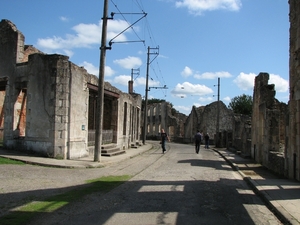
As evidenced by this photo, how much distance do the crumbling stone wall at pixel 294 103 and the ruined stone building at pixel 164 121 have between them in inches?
1699

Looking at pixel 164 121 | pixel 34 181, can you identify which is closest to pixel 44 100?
pixel 34 181

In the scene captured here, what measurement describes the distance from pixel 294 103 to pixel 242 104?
65.7 meters

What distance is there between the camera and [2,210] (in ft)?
20.9

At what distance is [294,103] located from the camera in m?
11.8

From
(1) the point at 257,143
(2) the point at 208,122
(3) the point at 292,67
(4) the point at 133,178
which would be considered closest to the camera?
(4) the point at 133,178

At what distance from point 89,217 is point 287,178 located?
8.19 meters

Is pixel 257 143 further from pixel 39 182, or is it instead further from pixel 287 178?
pixel 39 182

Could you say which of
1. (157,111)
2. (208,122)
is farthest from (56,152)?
(157,111)

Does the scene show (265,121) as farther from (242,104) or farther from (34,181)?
(242,104)

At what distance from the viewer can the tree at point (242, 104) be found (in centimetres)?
7403

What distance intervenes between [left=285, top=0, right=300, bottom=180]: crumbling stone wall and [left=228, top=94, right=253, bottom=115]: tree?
63070 mm

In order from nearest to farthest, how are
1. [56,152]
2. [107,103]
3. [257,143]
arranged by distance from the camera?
[56,152]
[257,143]
[107,103]

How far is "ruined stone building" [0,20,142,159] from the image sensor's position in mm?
15117

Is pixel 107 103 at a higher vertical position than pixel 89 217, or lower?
higher
